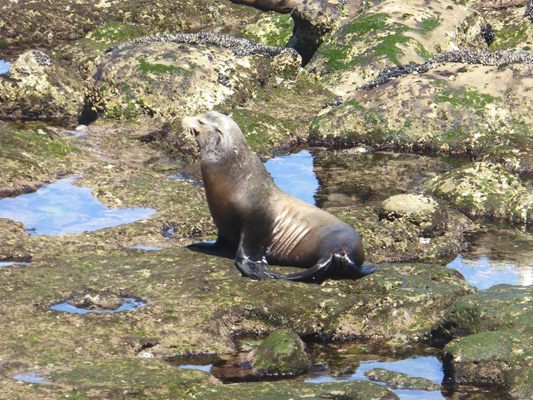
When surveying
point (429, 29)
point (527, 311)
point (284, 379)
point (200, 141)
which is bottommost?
point (284, 379)

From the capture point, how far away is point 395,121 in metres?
13.1

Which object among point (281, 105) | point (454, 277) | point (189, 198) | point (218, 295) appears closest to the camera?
point (218, 295)

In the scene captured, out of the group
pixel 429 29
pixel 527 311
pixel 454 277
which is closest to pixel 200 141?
pixel 454 277

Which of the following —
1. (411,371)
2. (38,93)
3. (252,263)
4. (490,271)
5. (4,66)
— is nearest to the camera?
(411,371)

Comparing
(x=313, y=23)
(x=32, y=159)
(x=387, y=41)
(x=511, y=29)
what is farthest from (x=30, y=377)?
(x=511, y=29)

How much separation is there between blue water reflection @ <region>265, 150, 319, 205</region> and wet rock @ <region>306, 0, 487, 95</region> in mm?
4310

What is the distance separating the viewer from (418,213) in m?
8.27

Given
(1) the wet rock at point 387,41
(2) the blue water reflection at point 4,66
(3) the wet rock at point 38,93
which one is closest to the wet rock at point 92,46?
(2) the blue water reflection at point 4,66

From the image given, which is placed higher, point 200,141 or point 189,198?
point 200,141

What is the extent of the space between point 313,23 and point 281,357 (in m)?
14.6

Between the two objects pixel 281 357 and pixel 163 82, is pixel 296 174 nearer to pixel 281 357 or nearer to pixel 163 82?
pixel 163 82

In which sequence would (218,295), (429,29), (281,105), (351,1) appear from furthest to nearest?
(351,1), (429,29), (281,105), (218,295)

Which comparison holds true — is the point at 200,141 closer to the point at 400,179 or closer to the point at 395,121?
the point at 400,179

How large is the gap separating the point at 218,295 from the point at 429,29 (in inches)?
524
